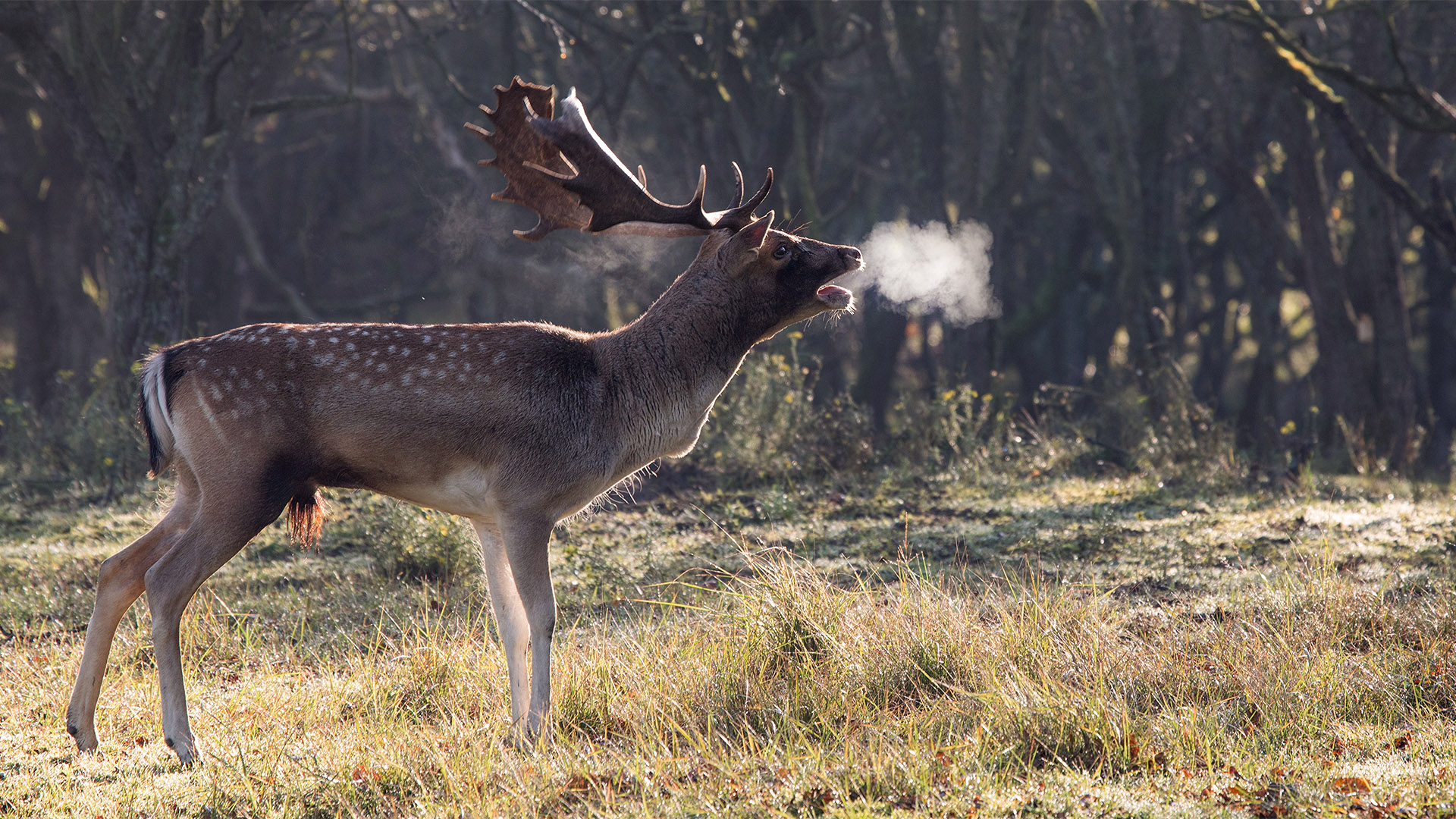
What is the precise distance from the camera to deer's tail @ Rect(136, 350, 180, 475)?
504 centimetres

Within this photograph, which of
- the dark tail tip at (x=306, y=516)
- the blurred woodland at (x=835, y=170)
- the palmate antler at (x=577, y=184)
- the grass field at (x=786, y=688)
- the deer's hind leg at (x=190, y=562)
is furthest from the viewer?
the blurred woodland at (x=835, y=170)

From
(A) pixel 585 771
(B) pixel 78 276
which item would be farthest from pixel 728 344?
(B) pixel 78 276

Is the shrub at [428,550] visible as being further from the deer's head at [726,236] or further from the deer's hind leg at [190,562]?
the deer's hind leg at [190,562]

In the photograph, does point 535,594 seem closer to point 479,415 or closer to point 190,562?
point 479,415

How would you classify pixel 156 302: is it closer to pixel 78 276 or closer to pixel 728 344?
pixel 78 276

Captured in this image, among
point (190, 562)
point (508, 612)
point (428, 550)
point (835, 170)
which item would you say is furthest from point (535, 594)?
point (835, 170)

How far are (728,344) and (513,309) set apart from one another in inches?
435

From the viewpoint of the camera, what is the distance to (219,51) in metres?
12.0

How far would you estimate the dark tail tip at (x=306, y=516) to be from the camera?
17.5 ft

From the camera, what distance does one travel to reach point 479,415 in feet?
16.7

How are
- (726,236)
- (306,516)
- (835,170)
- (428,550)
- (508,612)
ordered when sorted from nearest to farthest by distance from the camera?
1. (508,612)
2. (306,516)
3. (726,236)
4. (428,550)
5. (835,170)

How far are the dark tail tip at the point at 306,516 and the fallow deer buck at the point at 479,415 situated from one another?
12 mm

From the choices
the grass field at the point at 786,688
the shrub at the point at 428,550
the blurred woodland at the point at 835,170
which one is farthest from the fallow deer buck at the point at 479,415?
the blurred woodland at the point at 835,170

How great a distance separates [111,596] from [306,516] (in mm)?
803
